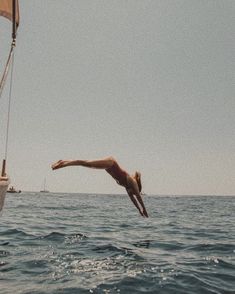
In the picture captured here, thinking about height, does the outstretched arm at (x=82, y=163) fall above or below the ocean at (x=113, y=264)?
above

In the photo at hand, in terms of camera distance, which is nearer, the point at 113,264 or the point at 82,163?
the point at 82,163

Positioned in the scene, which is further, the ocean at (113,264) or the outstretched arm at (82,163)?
the outstretched arm at (82,163)

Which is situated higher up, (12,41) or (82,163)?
(12,41)

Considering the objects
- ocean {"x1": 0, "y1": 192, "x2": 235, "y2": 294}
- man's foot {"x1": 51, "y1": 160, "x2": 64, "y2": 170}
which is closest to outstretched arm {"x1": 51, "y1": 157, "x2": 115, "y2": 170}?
man's foot {"x1": 51, "y1": 160, "x2": 64, "y2": 170}

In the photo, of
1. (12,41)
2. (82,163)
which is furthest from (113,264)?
(12,41)

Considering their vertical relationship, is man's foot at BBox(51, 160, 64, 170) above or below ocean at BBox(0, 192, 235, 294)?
above

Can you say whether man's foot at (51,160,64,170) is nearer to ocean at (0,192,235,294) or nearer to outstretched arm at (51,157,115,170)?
outstretched arm at (51,157,115,170)

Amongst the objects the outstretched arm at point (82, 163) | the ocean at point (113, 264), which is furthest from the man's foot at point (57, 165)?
the ocean at point (113, 264)

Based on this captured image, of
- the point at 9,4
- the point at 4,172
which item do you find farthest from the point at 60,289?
the point at 9,4

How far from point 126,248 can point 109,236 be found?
3.78 metres

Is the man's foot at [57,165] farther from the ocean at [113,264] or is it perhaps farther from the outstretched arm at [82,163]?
the ocean at [113,264]

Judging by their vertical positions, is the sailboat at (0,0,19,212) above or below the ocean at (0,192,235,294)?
above

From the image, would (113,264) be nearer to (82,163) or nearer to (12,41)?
(82,163)

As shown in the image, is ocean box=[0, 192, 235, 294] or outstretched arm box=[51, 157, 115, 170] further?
outstretched arm box=[51, 157, 115, 170]
